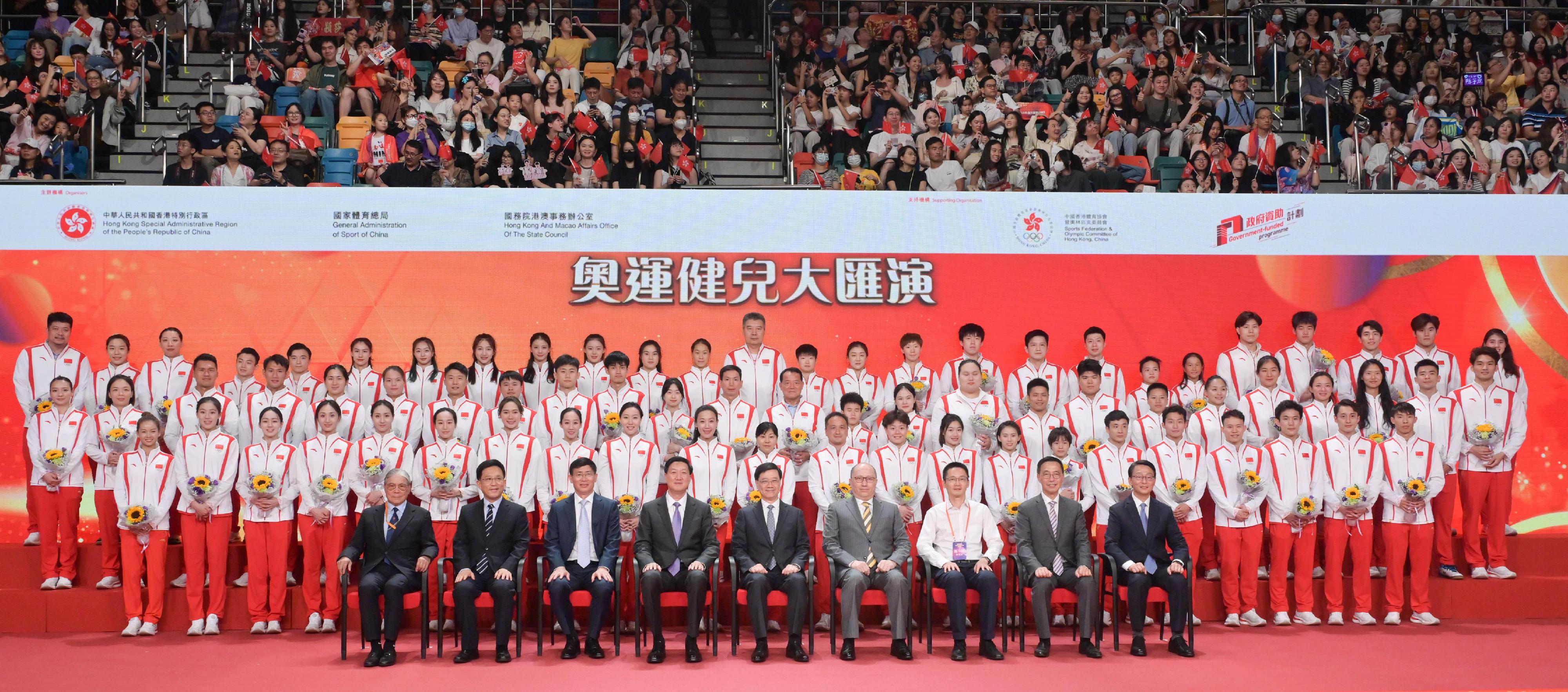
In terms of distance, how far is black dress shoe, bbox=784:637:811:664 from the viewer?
20.0 ft

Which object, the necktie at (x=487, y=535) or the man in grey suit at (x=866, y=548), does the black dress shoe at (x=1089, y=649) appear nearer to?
the man in grey suit at (x=866, y=548)

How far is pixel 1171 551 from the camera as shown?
258 inches

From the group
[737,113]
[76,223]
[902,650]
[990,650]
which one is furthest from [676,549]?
[737,113]

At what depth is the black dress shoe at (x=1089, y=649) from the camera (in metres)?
6.16

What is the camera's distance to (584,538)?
645 centimetres

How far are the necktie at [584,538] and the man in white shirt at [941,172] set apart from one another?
370 cm

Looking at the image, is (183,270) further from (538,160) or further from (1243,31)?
(1243,31)

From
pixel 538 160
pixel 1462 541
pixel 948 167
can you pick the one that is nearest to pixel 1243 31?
pixel 948 167

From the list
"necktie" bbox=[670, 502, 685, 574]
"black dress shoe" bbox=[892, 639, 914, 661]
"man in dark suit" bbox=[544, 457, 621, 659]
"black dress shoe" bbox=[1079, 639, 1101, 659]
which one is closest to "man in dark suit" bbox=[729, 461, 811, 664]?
"necktie" bbox=[670, 502, 685, 574]

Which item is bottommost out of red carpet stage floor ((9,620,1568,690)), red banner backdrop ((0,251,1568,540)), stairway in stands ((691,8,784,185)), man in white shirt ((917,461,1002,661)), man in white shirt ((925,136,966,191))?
red carpet stage floor ((9,620,1568,690))

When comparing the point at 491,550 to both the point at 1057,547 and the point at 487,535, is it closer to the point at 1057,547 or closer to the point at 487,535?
the point at 487,535

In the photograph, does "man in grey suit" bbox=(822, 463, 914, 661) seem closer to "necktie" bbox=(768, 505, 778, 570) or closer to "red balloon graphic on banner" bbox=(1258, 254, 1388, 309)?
"necktie" bbox=(768, 505, 778, 570)

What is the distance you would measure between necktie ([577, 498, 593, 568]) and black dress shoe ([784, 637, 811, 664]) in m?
1.08

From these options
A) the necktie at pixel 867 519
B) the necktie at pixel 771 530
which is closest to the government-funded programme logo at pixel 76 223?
the necktie at pixel 771 530
